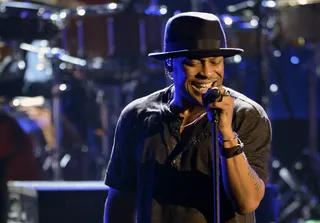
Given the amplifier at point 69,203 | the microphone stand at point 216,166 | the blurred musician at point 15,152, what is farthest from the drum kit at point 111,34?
the microphone stand at point 216,166

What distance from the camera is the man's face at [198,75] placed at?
10.2 feet

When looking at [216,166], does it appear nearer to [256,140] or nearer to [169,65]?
[256,140]

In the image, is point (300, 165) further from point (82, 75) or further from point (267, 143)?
point (267, 143)

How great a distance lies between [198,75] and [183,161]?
1.23 feet

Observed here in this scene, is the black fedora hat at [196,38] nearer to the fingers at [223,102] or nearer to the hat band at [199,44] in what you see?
the hat band at [199,44]

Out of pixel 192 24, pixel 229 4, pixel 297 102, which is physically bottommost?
pixel 297 102

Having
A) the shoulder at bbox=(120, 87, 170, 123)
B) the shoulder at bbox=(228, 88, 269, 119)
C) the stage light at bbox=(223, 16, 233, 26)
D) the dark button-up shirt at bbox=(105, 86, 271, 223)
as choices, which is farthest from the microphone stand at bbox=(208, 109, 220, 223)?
the stage light at bbox=(223, 16, 233, 26)

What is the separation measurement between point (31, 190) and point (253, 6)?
8.75 ft

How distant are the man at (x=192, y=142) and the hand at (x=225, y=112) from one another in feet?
0.30

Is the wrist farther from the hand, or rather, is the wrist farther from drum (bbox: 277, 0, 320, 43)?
drum (bbox: 277, 0, 320, 43)

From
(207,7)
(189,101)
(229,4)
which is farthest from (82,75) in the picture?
(189,101)

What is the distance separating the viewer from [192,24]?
3217 millimetres

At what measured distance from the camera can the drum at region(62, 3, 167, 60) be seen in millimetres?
7551

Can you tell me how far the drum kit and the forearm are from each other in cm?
420
